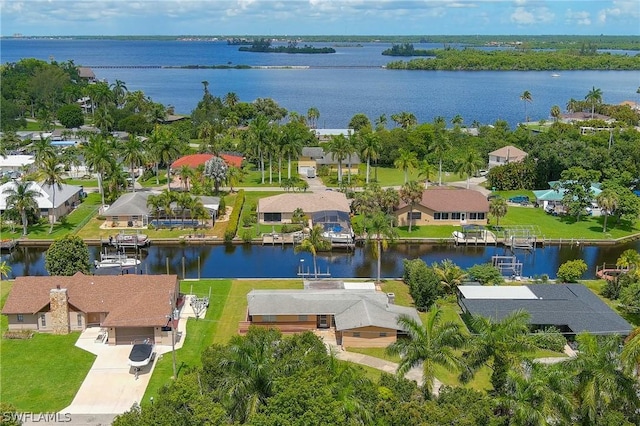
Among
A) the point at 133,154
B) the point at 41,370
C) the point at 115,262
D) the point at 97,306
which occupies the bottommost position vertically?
the point at 41,370

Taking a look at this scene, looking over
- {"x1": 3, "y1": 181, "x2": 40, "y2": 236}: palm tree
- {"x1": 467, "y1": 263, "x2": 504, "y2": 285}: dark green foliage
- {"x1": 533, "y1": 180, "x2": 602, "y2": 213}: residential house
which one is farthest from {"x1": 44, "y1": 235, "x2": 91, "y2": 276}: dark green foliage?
{"x1": 533, "y1": 180, "x2": 602, "y2": 213}: residential house

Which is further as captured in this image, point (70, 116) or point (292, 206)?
point (70, 116)

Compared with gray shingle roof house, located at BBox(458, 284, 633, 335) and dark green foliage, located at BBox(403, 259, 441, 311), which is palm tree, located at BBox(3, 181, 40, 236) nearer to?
dark green foliage, located at BBox(403, 259, 441, 311)

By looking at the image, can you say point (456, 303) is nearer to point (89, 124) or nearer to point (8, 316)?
point (8, 316)

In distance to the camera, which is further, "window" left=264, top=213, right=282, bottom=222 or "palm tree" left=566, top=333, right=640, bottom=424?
"window" left=264, top=213, right=282, bottom=222

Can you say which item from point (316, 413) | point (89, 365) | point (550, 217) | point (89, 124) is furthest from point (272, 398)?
point (89, 124)

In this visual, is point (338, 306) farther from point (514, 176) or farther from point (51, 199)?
point (514, 176)

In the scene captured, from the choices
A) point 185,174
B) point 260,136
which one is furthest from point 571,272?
point 260,136
